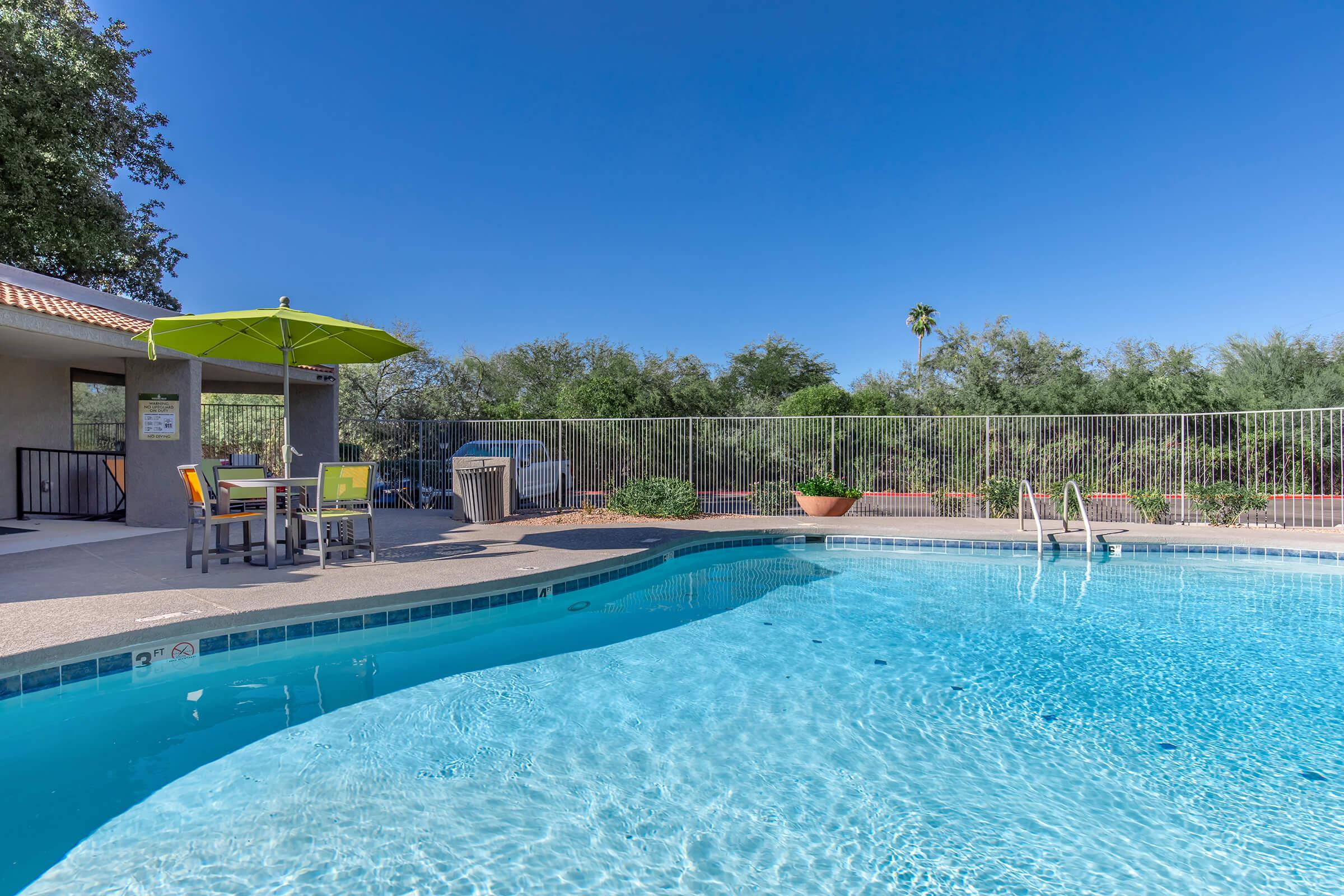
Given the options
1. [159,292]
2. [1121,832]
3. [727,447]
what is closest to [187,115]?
[159,292]

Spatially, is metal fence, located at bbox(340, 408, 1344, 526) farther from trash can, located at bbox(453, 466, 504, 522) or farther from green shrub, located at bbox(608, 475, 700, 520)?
trash can, located at bbox(453, 466, 504, 522)

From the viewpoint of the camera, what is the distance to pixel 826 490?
39.9 feet

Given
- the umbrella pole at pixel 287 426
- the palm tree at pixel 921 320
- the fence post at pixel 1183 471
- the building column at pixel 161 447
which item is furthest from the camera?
the palm tree at pixel 921 320

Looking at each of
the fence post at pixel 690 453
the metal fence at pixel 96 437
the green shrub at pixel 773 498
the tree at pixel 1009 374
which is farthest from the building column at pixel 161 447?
the tree at pixel 1009 374

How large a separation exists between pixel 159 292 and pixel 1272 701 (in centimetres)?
2228

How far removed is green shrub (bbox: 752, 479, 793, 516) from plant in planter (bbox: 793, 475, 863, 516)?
0.47m

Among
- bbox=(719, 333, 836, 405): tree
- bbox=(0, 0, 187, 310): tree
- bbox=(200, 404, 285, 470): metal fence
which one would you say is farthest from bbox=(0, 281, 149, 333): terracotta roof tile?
bbox=(719, 333, 836, 405): tree

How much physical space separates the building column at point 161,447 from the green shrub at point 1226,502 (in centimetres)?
1585

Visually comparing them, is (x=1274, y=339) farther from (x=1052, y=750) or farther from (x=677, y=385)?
(x=1052, y=750)

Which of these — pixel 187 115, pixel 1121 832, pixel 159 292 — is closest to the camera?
pixel 1121 832

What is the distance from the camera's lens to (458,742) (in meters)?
3.35

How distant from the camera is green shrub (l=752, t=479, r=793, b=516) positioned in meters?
12.8

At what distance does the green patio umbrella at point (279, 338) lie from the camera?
5809 mm

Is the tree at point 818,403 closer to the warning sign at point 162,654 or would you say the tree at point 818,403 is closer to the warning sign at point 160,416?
the warning sign at point 160,416
